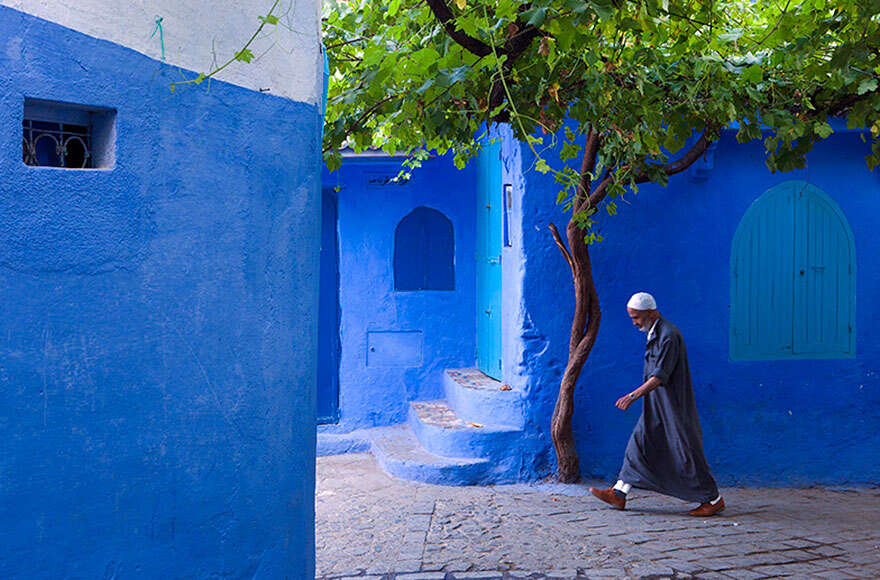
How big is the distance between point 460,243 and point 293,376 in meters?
5.96

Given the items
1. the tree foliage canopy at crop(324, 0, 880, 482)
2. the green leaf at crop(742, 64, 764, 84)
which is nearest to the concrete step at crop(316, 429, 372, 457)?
the tree foliage canopy at crop(324, 0, 880, 482)

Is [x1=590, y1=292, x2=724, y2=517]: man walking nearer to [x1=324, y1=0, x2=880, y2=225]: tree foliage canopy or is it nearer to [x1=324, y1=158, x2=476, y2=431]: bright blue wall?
[x1=324, y1=0, x2=880, y2=225]: tree foliage canopy

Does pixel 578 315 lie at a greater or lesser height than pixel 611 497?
greater

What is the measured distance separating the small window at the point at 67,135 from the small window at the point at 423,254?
6476mm

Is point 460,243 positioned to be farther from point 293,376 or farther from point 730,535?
point 293,376

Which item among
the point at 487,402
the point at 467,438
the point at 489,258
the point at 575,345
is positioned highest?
the point at 489,258

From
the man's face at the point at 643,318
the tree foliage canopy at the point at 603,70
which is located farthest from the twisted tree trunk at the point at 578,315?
the man's face at the point at 643,318

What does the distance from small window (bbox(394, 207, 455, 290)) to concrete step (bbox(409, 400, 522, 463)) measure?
73.4 inches

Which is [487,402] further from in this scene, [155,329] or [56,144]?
[56,144]

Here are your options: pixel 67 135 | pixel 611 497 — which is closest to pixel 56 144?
pixel 67 135

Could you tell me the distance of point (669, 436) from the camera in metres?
6.79

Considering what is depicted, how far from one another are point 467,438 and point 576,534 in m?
1.83

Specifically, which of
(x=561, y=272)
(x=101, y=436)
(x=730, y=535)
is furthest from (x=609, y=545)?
(x=101, y=436)

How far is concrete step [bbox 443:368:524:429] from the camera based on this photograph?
309 inches
